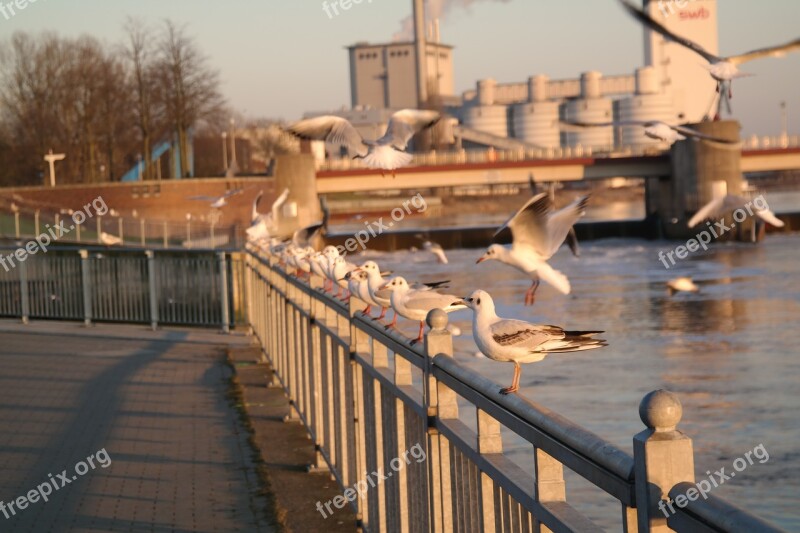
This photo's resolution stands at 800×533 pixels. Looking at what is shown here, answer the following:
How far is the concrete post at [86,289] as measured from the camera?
22.3 meters

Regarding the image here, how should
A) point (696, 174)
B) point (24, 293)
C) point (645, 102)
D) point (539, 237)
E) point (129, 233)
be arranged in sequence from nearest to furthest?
point (539, 237) → point (24, 293) → point (129, 233) → point (696, 174) → point (645, 102)

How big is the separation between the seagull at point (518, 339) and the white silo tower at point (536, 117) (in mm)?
172797

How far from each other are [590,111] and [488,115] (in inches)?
551

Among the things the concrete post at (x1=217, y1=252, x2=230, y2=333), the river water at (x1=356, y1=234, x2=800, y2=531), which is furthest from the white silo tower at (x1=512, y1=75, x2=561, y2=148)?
the concrete post at (x1=217, y1=252, x2=230, y2=333)

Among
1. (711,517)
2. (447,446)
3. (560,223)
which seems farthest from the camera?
(560,223)

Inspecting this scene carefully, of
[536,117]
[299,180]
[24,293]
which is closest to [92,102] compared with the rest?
[299,180]

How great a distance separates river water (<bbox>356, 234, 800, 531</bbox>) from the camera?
13.8 m

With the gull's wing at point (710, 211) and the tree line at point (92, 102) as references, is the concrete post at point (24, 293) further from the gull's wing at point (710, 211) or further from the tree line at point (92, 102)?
the tree line at point (92, 102)

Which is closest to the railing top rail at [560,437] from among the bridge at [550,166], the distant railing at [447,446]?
the distant railing at [447,446]

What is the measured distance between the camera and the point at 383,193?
5335 inches

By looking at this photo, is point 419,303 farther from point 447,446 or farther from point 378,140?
point 378,140

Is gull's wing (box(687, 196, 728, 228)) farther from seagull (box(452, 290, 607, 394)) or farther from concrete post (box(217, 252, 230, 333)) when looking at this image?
seagull (box(452, 290, 607, 394))

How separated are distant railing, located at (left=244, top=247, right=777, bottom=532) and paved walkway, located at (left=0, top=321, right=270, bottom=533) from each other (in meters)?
0.78

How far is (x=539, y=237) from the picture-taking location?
606 inches
